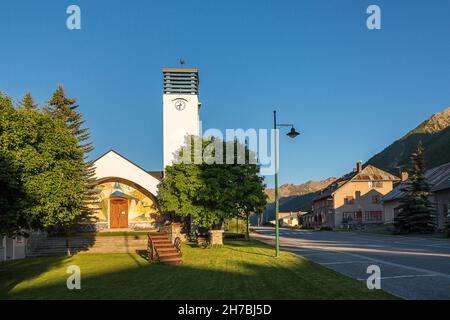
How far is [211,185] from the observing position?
84.4 ft

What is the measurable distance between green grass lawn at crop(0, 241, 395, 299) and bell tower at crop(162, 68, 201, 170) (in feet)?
79.8

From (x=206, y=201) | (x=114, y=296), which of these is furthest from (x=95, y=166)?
(x=114, y=296)

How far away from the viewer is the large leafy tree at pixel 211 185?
25.9 metres

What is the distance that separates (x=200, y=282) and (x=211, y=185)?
14132mm

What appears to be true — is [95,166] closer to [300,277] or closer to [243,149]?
[243,149]

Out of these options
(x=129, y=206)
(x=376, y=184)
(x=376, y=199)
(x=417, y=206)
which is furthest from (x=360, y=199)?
(x=129, y=206)

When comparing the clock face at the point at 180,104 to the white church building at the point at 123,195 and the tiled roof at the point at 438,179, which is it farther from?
the tiled roof at the point at 438,179

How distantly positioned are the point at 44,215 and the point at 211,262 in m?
6.69

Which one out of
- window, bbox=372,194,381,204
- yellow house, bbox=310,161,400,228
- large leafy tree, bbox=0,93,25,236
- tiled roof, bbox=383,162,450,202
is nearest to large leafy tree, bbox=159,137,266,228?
large leafy tree, bbox=0,93,25,236

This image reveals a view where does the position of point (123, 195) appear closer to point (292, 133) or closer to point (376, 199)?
point (292, 133)

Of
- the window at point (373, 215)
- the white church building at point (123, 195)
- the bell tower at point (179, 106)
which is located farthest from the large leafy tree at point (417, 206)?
the window at point (373, 215)

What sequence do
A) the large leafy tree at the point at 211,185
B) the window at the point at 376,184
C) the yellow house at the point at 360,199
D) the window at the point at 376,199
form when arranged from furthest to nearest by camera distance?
the window at the point at 376,184, the window at the point at 376,199, the yellow house at the point at 360,199, the large leafy tree at the point at 211,185

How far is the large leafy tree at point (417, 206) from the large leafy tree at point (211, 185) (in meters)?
18.7

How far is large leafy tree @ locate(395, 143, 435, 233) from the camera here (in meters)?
38.5
